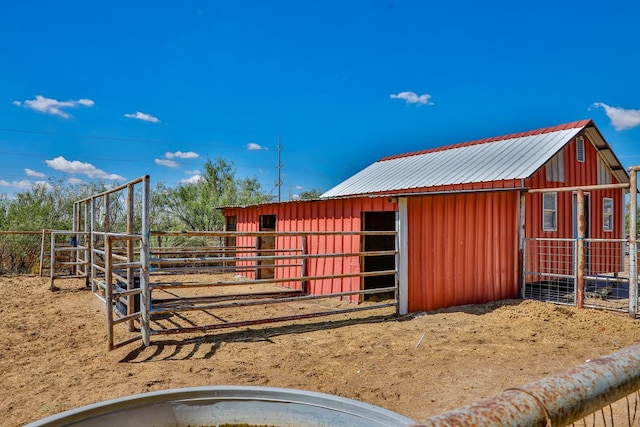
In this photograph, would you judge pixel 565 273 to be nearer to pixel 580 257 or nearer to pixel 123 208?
pixel 580 257

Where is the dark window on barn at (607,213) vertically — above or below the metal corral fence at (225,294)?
above

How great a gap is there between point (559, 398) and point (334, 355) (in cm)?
469

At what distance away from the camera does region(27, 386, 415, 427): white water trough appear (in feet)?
7.93

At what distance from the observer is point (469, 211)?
8.04 m

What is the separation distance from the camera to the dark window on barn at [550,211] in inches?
418

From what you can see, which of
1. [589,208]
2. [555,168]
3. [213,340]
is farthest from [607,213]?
[213,340]

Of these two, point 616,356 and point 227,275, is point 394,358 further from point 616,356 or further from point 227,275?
point 227,275

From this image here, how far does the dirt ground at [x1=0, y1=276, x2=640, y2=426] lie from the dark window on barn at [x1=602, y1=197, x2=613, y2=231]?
6559 mm

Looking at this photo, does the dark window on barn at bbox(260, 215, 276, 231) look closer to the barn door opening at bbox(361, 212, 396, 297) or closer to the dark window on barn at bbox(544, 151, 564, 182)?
the barn door opening at bbox(361, 212, 396, 297)

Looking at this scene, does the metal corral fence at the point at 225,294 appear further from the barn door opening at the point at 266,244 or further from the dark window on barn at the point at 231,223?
the dark window on barn at the point at 231,223

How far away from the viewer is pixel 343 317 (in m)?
7.25

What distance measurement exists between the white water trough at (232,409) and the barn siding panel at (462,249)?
5.10m

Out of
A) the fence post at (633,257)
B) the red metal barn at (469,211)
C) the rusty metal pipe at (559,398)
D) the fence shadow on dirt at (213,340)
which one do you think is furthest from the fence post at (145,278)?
the fence post at (633,257)

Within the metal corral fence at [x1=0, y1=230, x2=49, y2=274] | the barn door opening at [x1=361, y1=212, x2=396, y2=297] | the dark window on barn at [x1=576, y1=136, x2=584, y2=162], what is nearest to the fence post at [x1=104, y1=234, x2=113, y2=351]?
the barn door opening at [x1=361, y1=212, x2=396, y2=297]
